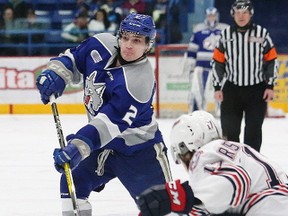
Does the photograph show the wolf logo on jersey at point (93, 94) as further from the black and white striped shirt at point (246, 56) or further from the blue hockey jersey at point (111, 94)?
the black and white striped shirt at point (246, 56)

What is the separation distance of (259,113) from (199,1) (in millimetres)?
6005

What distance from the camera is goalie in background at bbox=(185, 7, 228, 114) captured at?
8.34 meters

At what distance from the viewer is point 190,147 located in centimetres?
229

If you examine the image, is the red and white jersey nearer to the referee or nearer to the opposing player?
the opposing player

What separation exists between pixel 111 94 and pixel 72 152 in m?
0.37

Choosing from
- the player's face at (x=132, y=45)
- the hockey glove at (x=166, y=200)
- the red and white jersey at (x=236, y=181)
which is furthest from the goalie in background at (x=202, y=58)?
the hockey glove at (x=166, y=200)

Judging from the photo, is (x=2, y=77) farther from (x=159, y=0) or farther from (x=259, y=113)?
(x=259, y=113)

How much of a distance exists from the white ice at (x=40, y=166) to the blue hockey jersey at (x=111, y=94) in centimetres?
95

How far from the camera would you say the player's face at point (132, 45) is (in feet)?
10.1

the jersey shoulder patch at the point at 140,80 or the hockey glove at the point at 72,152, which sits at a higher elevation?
the jersey shoulder patch at the point at 140,80

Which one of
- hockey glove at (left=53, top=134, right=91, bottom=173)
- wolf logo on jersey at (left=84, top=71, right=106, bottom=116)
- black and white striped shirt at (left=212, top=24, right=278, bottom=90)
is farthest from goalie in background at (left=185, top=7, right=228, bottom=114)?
hockey glove at (left=53, top=134, right=91, bottom=173)

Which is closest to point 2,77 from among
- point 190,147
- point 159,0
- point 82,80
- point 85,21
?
point 85,21

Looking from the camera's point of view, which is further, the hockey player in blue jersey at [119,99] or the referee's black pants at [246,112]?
the referee's black pants at [246,112]

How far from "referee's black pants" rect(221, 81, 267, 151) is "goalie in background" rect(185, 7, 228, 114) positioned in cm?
324
